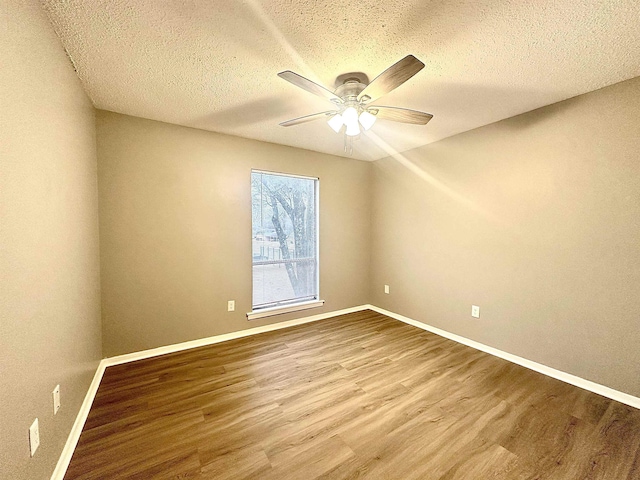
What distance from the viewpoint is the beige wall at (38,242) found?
943 mm

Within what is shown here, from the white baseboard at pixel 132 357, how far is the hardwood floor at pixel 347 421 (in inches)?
2.1

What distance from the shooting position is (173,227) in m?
2.69

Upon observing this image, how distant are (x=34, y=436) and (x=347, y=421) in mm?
1612

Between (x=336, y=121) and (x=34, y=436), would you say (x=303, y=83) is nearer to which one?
(x=336, y=121)

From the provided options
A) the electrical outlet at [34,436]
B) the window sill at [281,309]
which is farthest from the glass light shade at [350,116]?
the window sill at [281,309]

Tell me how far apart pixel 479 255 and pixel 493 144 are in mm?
1195

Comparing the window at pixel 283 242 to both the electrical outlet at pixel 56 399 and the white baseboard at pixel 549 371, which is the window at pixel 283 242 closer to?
the white baseboard at pixel 549 371

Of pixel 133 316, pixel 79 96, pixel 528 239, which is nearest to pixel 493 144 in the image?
pixel 528 239

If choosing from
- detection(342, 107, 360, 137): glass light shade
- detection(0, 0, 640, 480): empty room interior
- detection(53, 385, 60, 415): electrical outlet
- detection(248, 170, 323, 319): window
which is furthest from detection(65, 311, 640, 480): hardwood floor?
detection(342, 107, 360, 137): glass light shade

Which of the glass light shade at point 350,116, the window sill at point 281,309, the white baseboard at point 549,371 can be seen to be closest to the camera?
the glass light shade at point 350,116

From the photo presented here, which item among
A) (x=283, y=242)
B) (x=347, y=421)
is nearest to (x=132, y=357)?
(x=283, y=242)

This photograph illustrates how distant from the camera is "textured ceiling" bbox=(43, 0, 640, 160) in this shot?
50.5 inches

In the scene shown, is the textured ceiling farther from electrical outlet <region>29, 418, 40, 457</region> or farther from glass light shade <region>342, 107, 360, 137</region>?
electrical outlet <region>29, 418, 40, 457</region>

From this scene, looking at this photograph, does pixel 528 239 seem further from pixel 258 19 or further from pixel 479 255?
pixel 258 19
